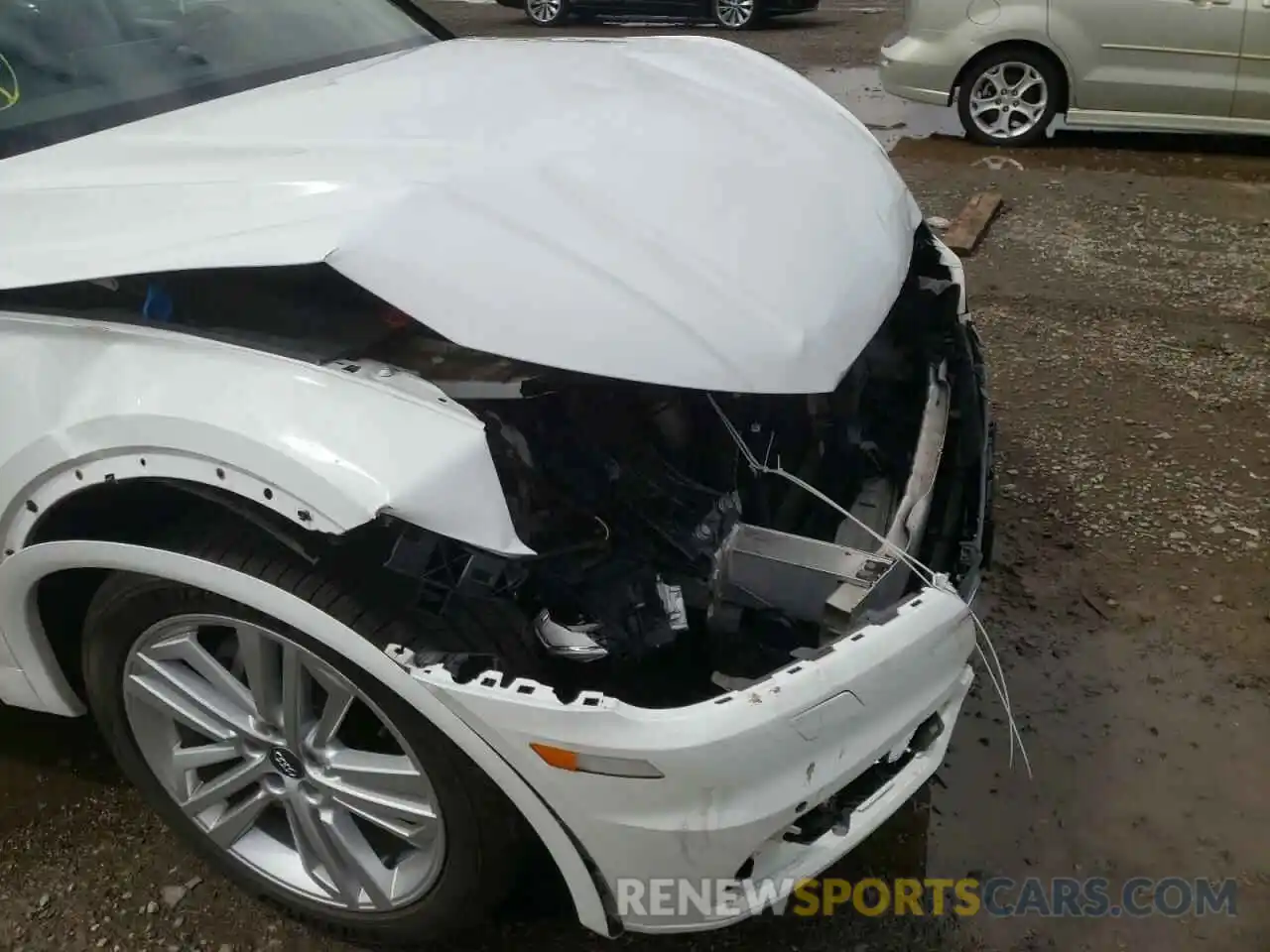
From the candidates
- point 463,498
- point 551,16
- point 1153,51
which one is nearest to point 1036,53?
point 1153,51

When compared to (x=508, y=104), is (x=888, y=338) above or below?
below

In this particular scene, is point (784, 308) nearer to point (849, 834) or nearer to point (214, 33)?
point (849, 834)

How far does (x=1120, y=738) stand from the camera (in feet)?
7.81

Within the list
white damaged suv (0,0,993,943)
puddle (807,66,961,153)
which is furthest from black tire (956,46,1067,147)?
white damaged suv (0,0,993,943)

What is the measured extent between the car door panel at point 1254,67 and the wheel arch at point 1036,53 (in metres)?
0.96

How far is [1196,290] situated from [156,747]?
4.64 metres

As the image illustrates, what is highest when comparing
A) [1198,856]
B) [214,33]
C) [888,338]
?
[214,33]

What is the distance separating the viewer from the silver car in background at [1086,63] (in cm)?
612

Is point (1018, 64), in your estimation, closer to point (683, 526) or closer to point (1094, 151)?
point (1094, 151)

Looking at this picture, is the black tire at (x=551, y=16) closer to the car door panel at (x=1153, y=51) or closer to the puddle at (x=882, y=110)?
the puddle at (x=882, y=110)

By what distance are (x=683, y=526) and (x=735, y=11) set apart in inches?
454

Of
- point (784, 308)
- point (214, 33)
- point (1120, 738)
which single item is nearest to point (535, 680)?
point (784, 308)

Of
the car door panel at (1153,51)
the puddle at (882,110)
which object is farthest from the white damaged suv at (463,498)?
the puddle at (882,110)

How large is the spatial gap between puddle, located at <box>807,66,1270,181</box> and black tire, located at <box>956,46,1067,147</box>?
8 centimetres
